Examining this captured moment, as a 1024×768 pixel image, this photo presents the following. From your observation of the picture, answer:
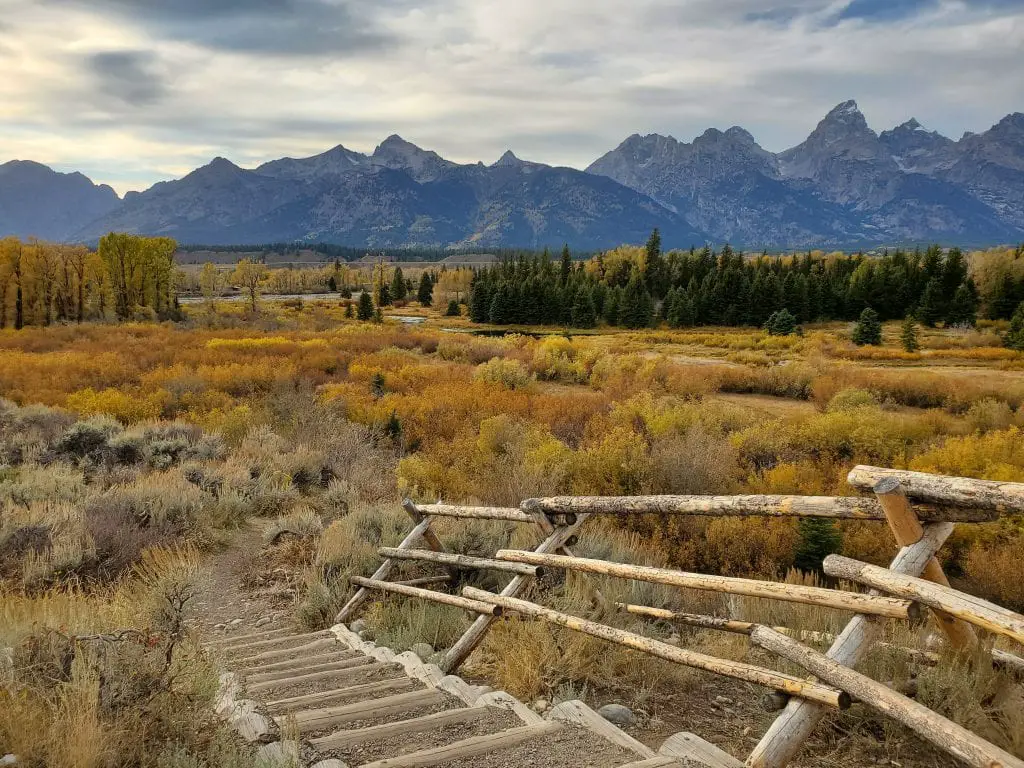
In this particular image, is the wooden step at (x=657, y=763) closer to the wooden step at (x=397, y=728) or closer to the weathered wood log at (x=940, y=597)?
the wooden step at (x=397, y=728)

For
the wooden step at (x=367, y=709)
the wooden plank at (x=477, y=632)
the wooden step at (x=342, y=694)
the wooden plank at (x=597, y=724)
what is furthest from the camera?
the wooden plank at (x=477, y=632)

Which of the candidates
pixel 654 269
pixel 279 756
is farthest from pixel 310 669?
pixel 654 269

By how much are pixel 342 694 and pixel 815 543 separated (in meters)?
6.34

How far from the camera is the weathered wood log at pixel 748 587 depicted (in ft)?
10.2

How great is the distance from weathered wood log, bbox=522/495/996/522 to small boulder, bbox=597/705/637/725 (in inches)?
50.4

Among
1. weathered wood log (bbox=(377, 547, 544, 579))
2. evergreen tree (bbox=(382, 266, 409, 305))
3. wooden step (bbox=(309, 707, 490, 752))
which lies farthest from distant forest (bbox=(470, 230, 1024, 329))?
wooden step (bbox=(309, 707, 490, 752))

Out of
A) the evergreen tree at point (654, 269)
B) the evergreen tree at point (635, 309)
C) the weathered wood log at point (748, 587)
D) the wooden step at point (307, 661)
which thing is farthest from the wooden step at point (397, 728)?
the evergreen tree at point (654, 269)

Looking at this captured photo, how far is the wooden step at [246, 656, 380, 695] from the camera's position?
4.48 m

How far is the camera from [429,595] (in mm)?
5871

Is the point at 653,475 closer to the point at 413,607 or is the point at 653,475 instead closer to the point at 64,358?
the point at 413,607

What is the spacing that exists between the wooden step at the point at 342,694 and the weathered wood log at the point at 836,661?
2.46 meters

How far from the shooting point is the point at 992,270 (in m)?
51.7

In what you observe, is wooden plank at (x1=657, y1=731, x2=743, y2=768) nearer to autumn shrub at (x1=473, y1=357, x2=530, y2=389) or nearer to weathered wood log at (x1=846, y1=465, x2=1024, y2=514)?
weathered wood log at (x1=846, y1=465, x2=1024, y2=514)

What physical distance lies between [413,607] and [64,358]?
22.4 metres
